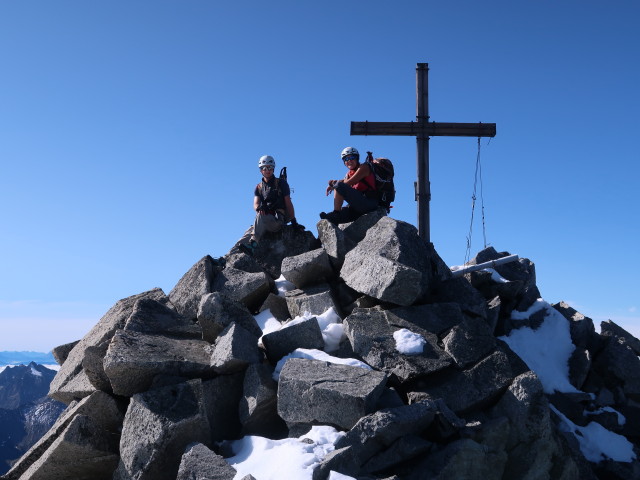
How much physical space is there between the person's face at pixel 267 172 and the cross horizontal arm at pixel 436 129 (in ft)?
10.6

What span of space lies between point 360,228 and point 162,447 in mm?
7324

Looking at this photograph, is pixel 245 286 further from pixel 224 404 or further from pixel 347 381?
pixel 347 381

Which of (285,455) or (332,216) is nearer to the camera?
(285,455)

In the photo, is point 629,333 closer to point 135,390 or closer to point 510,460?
point 510,460

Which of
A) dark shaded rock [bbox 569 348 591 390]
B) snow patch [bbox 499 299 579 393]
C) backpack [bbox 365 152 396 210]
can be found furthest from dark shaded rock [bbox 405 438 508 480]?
backpack [bbox 365 152 396 210]

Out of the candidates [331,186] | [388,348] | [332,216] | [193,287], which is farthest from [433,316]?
[193,287]

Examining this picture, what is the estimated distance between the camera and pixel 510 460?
10.9 m

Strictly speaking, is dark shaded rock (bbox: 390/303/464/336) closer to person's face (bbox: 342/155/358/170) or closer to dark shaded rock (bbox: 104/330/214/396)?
dark shaded rock (bbox: 104/330/214/396)

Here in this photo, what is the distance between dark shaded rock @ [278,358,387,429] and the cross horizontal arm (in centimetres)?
899

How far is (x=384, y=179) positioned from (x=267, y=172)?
10.1 feet

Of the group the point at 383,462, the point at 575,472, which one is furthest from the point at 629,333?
the point at 383,462

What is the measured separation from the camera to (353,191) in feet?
51.3

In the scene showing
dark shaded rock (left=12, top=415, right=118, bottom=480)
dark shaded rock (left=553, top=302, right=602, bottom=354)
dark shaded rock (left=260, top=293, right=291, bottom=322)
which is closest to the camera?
dark shaded rock (left=12, top=415, right=118, bottom=480)

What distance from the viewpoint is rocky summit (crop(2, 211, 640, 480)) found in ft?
30.8
